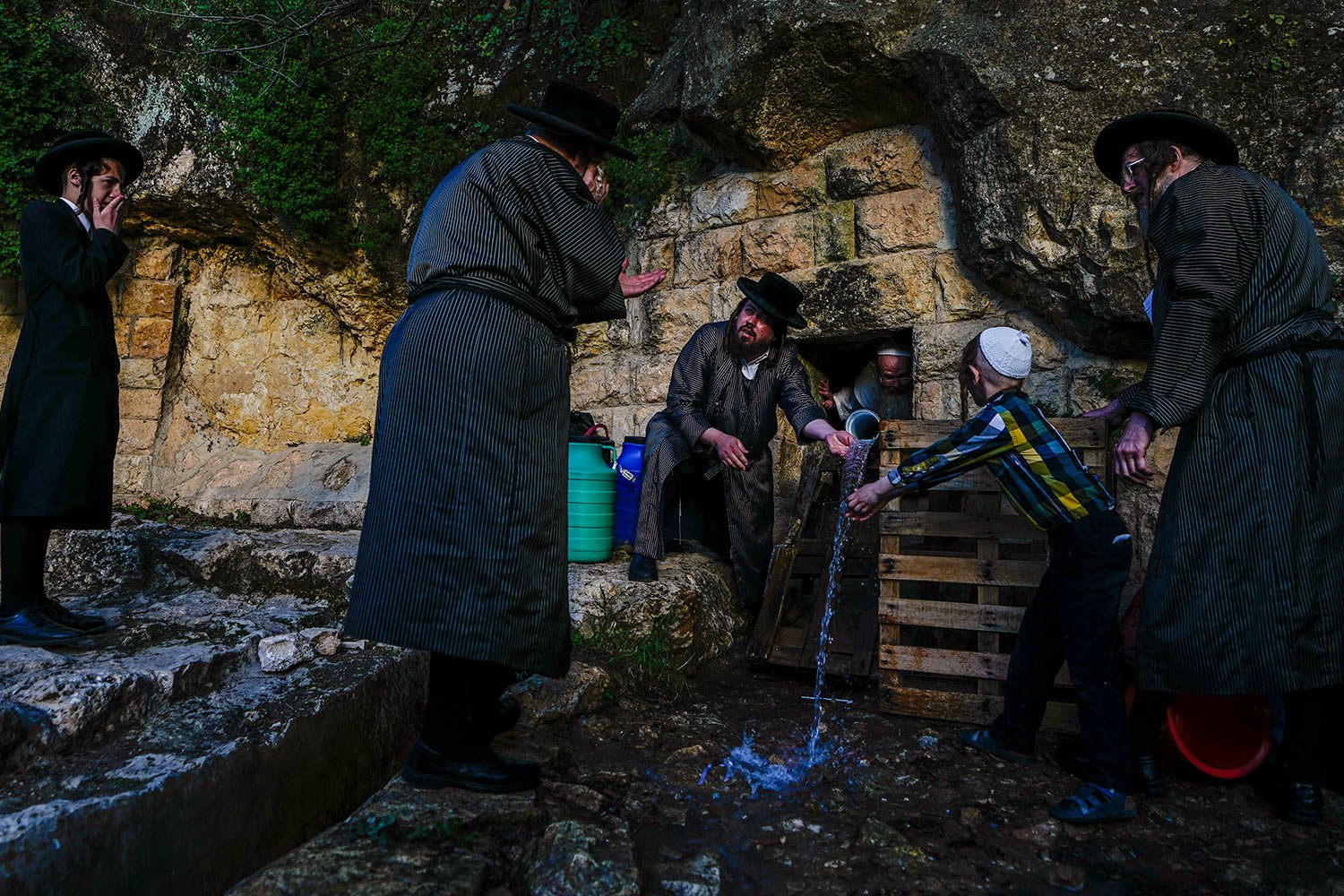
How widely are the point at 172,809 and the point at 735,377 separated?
11.1 feet

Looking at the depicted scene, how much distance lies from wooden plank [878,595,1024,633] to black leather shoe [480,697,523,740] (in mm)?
1628

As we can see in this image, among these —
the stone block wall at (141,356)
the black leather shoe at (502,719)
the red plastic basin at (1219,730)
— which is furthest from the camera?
the stone block wall at (141,356)

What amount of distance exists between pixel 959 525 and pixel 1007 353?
85cm

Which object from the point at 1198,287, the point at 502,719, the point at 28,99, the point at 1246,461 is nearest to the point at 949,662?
the point at 1246,461

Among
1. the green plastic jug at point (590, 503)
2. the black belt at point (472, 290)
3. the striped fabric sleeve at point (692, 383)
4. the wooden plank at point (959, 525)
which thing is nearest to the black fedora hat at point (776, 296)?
the striped fabric sleeve at point (692, 383)

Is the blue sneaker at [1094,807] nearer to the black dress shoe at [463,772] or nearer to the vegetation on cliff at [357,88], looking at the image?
the black dress shoe at [463,772]

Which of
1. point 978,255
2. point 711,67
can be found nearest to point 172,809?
point 978,255

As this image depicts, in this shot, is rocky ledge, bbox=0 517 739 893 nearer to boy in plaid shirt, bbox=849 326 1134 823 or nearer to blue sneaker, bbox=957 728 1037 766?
blue sneaker, bbox=957 728 1037 766

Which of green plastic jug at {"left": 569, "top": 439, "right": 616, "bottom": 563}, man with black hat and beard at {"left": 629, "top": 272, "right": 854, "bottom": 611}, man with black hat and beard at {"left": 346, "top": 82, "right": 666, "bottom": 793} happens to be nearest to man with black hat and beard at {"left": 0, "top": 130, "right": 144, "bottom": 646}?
man with black hat and beard at {"left": 346, "top": 82, "right": 666, "bottom": 793}

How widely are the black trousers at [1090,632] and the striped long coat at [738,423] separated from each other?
1.79 m

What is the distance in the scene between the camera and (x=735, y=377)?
16.3 ft

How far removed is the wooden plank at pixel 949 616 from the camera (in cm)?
363

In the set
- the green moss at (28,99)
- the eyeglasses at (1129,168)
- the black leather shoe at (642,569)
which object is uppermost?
the green moss at (28,99)

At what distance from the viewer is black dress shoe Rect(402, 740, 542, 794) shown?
2.49m
